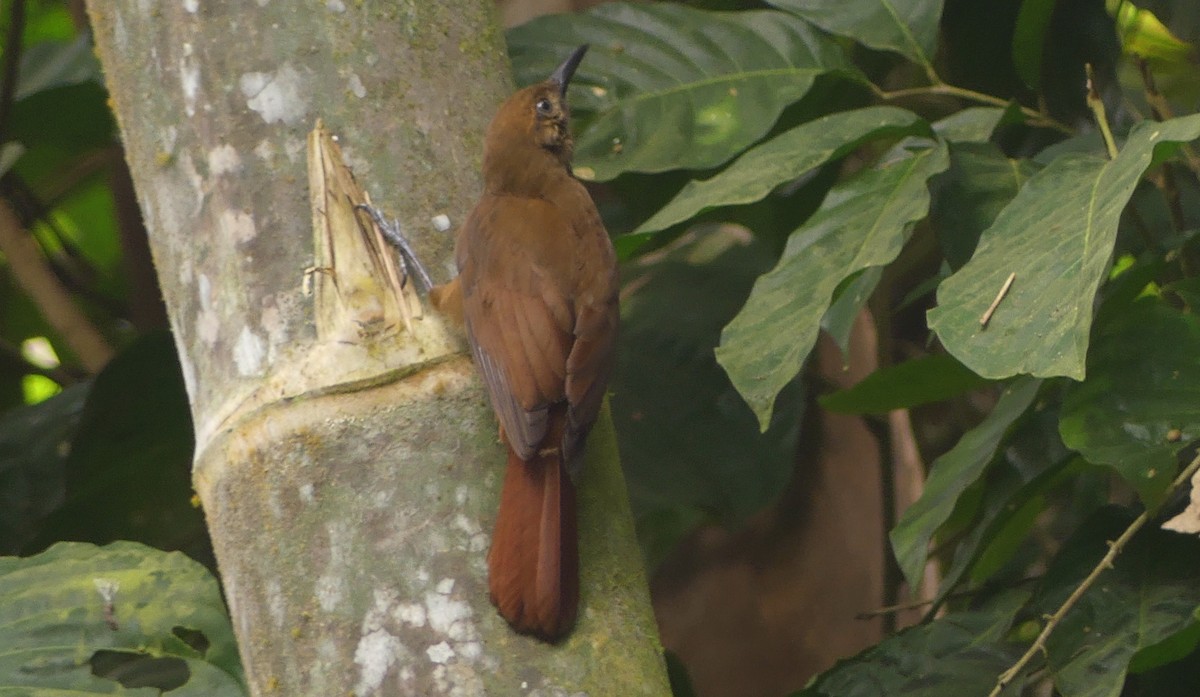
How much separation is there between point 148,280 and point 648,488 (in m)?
1.45

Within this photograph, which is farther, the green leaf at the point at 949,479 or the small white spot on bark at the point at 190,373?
the green leaf at the point at 949,479

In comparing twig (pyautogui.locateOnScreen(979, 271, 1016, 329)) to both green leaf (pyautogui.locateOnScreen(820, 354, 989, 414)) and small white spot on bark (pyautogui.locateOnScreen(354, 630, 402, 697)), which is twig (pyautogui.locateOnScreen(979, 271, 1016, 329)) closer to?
green leaf (pyautogui.locateOnScreen(820, 354, 989, 414))

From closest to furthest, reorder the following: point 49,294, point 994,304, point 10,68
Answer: point 994,304, point 10,68, point 49,294

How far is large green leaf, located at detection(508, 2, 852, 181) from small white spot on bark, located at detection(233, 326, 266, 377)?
72 centimetres

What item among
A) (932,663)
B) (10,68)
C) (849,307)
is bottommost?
(932,663)

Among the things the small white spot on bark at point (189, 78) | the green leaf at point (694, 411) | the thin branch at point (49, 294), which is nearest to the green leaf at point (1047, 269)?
the small white spot on bark at point (189, 78)

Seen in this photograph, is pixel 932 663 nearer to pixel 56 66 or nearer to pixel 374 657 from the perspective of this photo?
pixel 374 657

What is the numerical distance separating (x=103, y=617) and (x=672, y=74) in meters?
1.17

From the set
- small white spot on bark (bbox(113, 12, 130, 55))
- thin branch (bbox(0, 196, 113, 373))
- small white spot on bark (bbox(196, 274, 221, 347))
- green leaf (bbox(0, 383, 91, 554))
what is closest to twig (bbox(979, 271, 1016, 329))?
small white spot on bark (bbox(196, 274, 221, 347))

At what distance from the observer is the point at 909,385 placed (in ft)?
6.19

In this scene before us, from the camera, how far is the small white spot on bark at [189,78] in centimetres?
149

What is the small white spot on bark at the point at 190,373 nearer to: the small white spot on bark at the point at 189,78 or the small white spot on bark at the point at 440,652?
the small white spot on bark at the point at 189,78

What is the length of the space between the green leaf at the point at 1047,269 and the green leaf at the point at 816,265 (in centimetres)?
13

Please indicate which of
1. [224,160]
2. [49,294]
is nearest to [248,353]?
[224,160]
